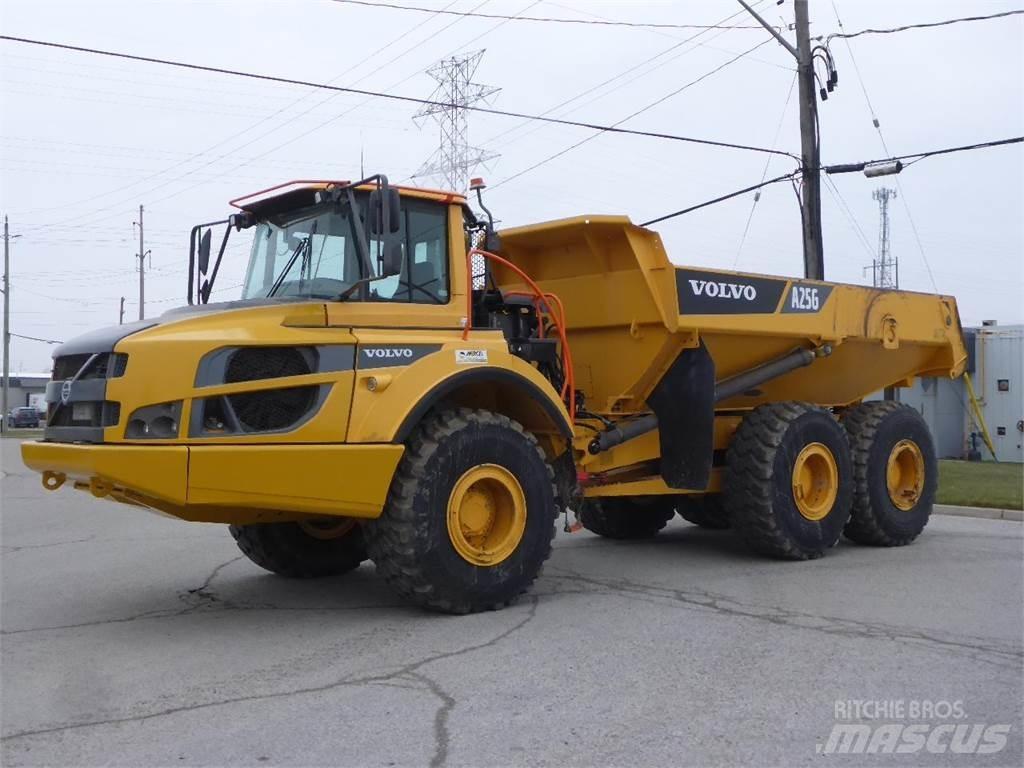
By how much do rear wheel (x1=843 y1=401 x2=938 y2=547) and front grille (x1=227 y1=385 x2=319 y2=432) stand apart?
5831mm

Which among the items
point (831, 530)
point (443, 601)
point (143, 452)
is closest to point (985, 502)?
point (831, 530)

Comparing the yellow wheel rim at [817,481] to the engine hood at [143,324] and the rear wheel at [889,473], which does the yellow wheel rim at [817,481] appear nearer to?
the rear wheel at [889,473]

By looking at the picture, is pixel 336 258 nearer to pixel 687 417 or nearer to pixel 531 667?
pixel 531 667

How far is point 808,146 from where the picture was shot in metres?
18.1

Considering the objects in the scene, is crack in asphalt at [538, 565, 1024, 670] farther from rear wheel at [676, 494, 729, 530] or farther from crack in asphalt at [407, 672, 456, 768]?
rear wheel at [676, 494, 729, 530]

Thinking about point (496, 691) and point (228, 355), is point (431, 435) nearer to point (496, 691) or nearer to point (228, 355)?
point (228, 355)

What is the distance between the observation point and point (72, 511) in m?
14.5

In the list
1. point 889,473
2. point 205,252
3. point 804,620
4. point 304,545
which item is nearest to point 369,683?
point 804,620

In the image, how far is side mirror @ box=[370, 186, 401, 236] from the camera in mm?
6359

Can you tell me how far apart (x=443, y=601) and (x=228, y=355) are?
6.64 feet

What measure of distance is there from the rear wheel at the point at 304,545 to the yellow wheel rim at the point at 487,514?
61.9 inches

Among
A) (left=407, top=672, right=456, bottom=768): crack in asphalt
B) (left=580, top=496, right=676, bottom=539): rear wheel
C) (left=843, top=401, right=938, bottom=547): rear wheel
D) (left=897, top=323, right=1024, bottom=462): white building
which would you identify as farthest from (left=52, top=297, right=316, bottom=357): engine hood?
(left=897, top=323, right=1024, bottom=462): white building

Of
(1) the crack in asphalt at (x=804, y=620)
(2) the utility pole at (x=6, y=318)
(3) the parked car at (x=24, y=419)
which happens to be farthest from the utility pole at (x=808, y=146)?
(3) the parked car at (x=24, y=419)

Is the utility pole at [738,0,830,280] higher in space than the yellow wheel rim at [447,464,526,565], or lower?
higher
